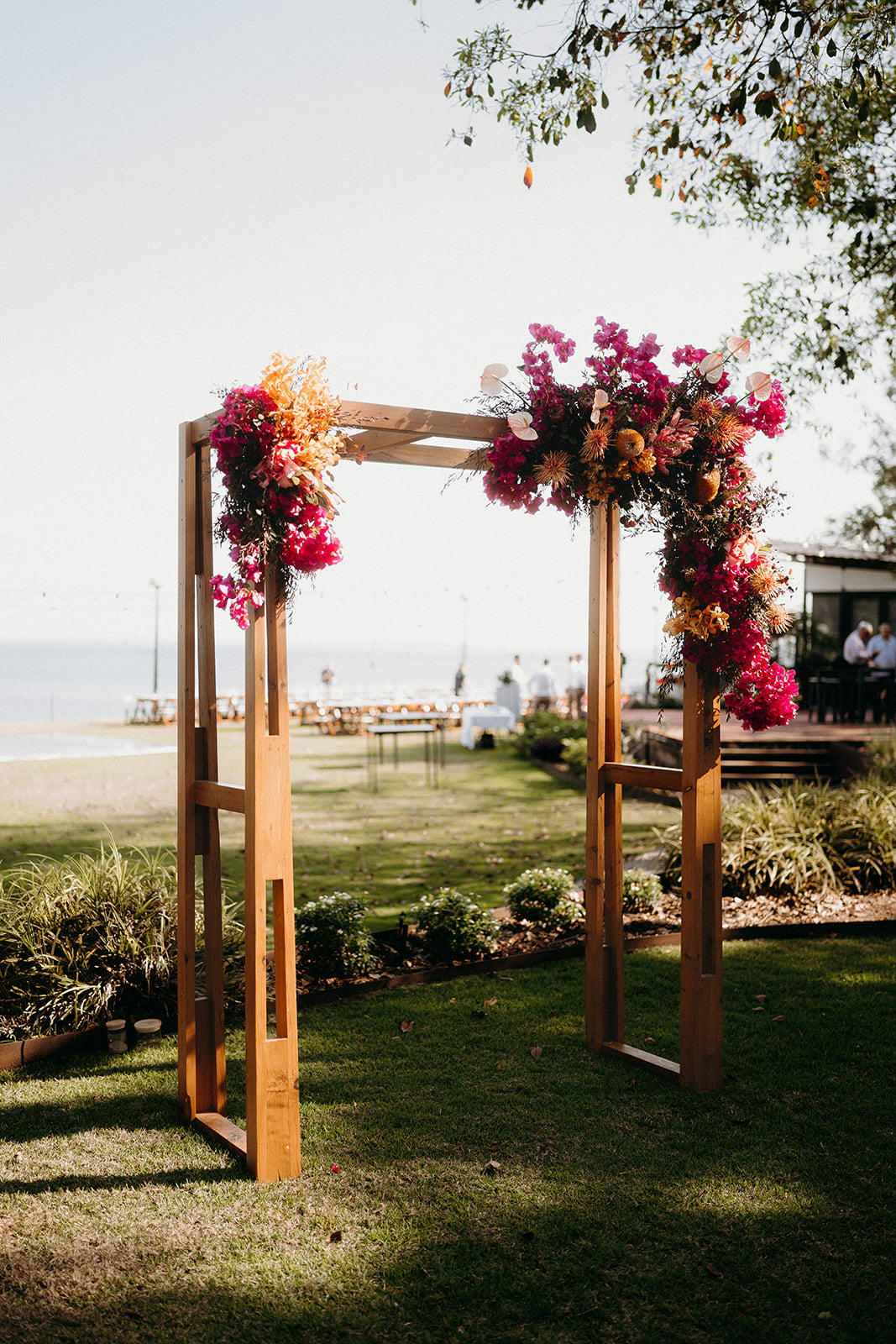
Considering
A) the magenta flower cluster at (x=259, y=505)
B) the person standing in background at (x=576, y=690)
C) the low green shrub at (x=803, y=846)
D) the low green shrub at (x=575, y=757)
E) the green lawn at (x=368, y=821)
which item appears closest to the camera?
the magenta flower cluster at (x=259, y=505)

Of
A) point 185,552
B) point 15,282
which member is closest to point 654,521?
point 185,552

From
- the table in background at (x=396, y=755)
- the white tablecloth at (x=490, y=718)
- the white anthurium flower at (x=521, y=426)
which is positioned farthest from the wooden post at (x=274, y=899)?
the white tablecloth at (x=490, y=718)

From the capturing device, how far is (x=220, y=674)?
227ft

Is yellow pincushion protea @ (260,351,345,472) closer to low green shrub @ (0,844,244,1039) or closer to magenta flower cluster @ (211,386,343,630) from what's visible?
magenta flower cluster @ (211,386,343,630)

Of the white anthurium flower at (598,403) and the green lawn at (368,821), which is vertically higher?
the white anthurium flower at (598,403)

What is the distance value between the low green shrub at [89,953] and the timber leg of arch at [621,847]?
189cm

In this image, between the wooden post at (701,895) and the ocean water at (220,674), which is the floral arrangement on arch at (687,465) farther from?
the ocean water at (220,674)

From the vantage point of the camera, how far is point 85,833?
963 cm

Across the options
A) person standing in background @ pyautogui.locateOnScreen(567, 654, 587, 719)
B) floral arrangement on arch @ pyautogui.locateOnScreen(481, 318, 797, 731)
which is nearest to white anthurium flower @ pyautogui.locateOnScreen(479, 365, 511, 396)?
floral arrangement on arch @ pyautogui.locateOnScreen(481, 318, 797, 731)

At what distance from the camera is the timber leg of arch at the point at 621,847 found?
407 cm

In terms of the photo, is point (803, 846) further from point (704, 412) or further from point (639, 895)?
point (704, 412)

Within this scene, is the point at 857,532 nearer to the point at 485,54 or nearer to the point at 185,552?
the point at 485,54

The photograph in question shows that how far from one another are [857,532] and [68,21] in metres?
17.6

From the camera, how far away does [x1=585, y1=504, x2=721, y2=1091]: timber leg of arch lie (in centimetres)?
407
